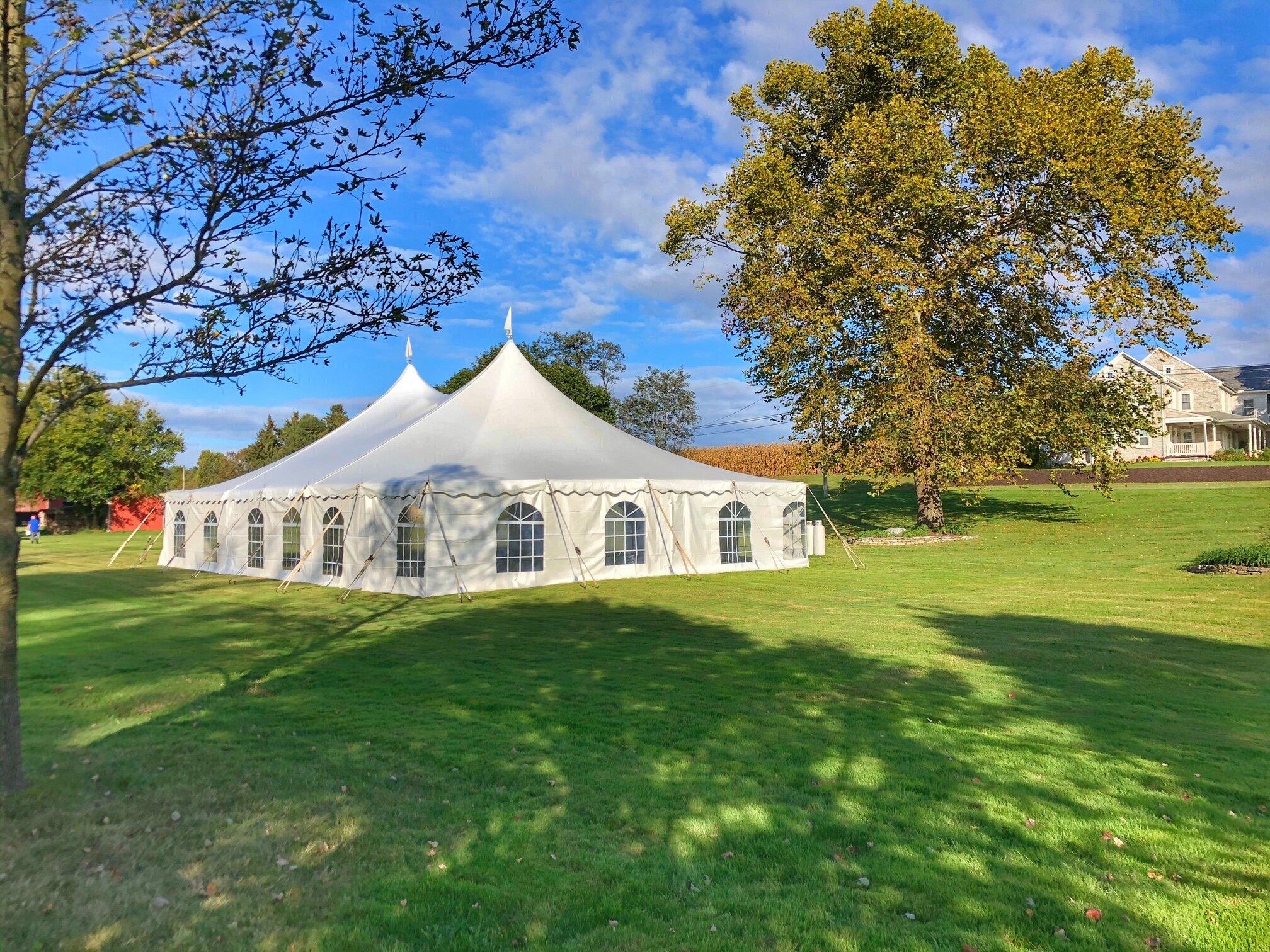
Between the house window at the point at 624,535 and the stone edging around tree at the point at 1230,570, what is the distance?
9.56 meters

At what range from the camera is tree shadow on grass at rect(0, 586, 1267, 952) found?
2.83 metres

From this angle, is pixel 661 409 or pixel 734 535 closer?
pixel 734 535

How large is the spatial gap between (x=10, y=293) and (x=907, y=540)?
63.5 feet

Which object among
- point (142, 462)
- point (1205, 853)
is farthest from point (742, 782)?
point (142, 462)

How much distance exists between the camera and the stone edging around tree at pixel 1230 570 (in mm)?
12914

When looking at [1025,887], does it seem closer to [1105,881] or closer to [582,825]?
[1105,881]

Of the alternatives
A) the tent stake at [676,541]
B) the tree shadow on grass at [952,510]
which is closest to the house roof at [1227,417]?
the tree shadow on grass at [952,510]

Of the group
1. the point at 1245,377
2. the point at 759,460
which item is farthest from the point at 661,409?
the point at 1245,377

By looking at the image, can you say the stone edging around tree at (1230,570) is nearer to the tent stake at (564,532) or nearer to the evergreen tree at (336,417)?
the tent stake at (564,532)

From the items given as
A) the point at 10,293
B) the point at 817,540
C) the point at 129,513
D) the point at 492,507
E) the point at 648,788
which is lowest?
the point at 648,788

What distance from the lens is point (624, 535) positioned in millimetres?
15297

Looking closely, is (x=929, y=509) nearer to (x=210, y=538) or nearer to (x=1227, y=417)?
(x=210, y=538)

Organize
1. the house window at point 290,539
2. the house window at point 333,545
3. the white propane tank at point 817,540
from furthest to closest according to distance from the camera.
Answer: the white propane tank at point 817,540 < the house window at point 290,539 < the house window at point 333,545

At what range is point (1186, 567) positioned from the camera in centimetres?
1408
